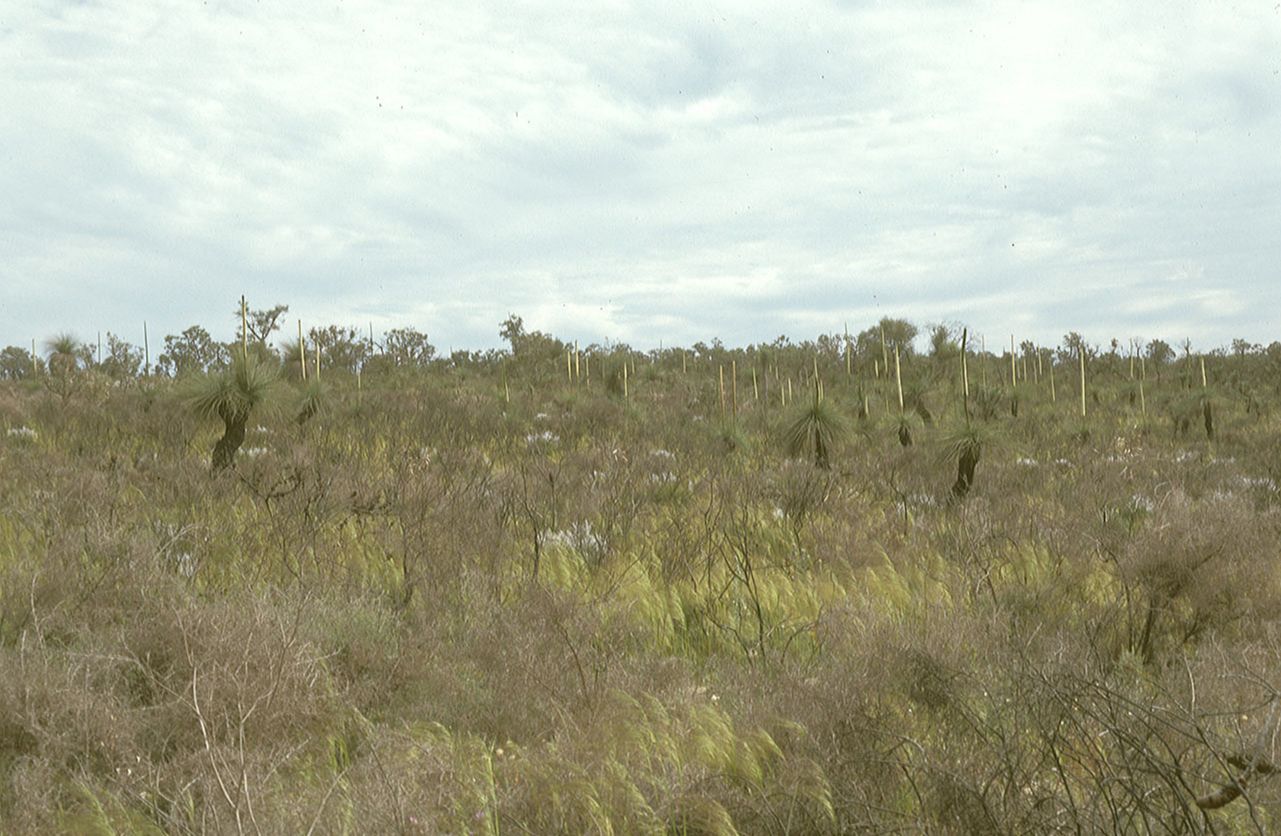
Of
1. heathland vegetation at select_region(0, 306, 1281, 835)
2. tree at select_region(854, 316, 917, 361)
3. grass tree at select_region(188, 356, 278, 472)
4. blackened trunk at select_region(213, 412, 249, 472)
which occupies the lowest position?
heathland vegetation at select_region(0, 306, 1281, 835)

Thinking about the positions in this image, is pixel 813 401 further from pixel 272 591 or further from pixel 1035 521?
pixel 272 591

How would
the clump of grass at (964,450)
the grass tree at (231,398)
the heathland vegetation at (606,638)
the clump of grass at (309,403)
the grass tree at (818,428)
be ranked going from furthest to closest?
the clump of grass at (309,403)
the grass tree at (818,428)
the clump of grass at (964,450)
the grass tree at (231,398)
the heathland vegetation at (606,638)

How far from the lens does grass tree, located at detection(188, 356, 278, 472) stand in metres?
10.7

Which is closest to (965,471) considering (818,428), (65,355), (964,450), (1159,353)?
(964,450)

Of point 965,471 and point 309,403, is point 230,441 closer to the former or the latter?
point 309,403

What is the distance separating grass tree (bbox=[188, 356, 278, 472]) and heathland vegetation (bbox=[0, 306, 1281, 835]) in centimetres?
4

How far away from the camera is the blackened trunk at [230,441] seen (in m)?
10.7

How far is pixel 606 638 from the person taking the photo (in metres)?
5.43

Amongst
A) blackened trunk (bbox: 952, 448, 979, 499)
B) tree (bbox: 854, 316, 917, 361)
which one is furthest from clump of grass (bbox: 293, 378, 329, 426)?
tree (bbox: 854, 316, 917, 361)

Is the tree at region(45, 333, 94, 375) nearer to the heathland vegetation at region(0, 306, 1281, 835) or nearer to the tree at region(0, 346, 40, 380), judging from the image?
the heathland vegetation at region(0, 306, 1281, 835)

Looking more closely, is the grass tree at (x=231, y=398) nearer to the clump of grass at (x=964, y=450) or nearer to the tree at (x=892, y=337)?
the clump of grass at (x=964, y=450)

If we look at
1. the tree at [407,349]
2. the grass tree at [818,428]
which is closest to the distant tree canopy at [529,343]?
the tree at [407,349]

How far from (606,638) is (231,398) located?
7113 millimetres

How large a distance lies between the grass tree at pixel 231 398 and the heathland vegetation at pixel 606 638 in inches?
1.4
